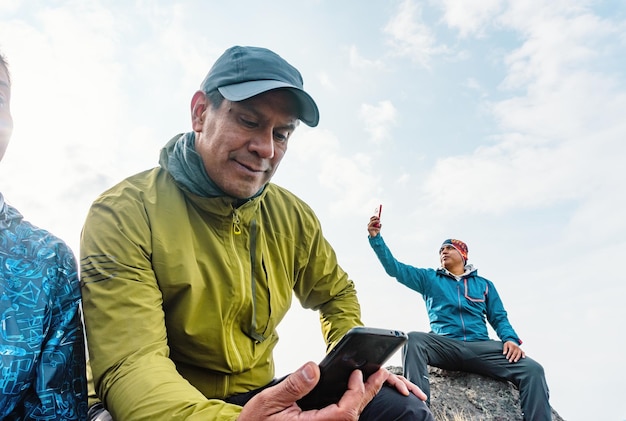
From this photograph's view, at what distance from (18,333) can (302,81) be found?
5.89 feet

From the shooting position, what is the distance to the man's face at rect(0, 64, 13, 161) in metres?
2.21

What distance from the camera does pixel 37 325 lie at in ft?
6.40

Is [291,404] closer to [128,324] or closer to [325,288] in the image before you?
[128,324]

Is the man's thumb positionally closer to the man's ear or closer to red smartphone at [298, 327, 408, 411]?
red smartphone at [298, 327, 408, 411]

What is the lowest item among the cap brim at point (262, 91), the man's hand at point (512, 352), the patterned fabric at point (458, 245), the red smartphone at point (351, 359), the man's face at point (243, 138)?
the red smartphone at point (351, 359)

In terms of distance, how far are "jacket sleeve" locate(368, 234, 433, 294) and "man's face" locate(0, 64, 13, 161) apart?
704 cm

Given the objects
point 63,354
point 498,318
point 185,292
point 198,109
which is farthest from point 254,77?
point 498,318

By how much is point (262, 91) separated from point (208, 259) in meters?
0.87

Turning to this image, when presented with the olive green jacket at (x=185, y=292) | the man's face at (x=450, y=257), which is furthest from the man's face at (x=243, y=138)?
the man's face at (x=450, y=257)

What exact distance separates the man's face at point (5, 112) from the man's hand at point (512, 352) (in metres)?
7.14

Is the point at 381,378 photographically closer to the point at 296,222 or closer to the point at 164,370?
the point at 164,370

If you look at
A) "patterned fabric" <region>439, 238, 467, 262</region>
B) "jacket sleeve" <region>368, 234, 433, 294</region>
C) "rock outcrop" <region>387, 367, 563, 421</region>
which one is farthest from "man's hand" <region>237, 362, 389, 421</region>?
"patterned fabric" <region>439, 238, 467, 262</region>

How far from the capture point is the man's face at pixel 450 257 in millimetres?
8695

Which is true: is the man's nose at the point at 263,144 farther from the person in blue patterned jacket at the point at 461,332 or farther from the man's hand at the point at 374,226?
the man's hand at the point at 374,226
